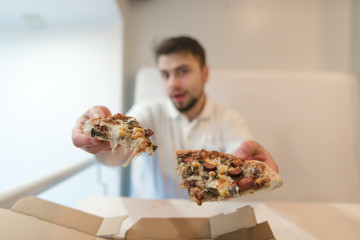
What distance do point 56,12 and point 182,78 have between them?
0.83m

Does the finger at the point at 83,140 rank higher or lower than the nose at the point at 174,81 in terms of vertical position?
lower

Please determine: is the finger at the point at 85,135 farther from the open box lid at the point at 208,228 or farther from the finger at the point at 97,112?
the open box lid at the point at 208,228

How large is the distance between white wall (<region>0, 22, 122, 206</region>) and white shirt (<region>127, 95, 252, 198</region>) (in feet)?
0.94

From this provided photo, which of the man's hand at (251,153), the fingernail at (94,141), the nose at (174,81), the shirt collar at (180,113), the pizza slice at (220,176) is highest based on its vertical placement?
the nose at (174,81)

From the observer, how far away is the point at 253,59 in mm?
1664

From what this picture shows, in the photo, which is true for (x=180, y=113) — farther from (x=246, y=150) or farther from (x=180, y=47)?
(x=246, y=150)

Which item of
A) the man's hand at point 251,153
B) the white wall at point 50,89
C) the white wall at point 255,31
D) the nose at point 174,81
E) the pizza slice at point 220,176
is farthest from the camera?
the white wall at point 255,31

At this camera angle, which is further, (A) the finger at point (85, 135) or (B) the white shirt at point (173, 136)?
(B) the white shirt at point (173, 136)

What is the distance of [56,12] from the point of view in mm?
1244

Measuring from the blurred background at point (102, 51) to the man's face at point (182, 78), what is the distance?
0.41 metres

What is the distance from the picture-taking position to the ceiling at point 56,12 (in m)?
1.11

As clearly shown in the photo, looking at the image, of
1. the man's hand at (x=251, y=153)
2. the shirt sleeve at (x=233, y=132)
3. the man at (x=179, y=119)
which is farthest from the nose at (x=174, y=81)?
the man's hand at (x=251, y=153)

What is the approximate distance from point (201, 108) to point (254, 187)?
0.79 metres

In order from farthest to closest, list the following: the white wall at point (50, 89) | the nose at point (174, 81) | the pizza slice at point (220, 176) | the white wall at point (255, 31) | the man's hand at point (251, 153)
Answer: the white wall at point (255, 31), the nose at point (174, 81), the white wall at point (50, 89), the man's hand at point (251, 153), the pizza slice at point (220, 176)
